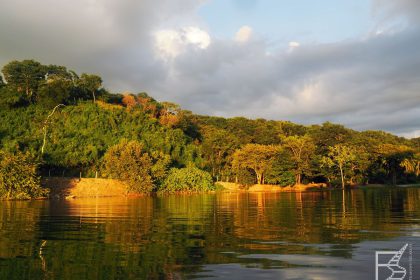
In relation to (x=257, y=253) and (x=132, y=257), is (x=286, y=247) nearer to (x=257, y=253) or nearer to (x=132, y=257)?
(x=257, y=253)

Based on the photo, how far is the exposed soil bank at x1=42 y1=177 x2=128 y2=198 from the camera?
Answer: 5191 cm

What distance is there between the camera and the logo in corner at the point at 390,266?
303 inches

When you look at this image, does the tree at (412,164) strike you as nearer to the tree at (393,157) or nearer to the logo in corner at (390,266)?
the tree at (393,157)

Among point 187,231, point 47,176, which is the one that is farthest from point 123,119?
point 187,231

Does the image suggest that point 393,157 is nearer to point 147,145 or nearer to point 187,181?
point 187,181

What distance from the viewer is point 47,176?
5600cm

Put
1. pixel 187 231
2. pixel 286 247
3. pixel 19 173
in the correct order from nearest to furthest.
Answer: pixel 286 247 < pixel 187 231 < pixel 19 173

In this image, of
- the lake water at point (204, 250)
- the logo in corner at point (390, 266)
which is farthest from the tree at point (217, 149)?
the logo in corner at point (390, 266)

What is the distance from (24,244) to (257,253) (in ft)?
24.4

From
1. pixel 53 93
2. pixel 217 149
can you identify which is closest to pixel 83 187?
pixel 53 93

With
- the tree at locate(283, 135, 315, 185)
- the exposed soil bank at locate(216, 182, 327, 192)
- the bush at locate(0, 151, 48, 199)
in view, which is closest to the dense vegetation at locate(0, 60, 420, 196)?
the tree at locate(283, 135, 315, 185)

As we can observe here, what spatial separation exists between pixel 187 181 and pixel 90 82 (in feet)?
125

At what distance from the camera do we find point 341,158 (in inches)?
2869

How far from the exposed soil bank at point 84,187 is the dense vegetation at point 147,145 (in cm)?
188
